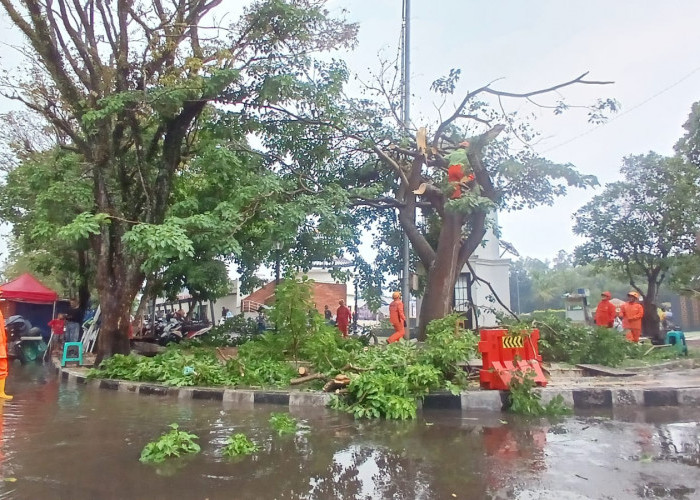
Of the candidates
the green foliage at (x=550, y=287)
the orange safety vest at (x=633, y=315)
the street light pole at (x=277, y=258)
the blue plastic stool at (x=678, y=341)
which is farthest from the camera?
the green foliage at (x=550, y=287)

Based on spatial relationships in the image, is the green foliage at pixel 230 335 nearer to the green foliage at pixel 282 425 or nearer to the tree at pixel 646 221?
the green foliage at pixel 282 425

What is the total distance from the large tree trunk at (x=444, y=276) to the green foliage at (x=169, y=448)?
7.91 m

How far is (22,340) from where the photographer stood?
16.7m

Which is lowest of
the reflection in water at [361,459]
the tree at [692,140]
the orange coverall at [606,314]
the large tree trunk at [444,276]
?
the reflection in water at [361,459]

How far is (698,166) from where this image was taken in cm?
1605

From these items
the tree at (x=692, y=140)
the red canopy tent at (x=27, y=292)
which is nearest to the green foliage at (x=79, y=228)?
the red canopy tent at (x=27, y=292)

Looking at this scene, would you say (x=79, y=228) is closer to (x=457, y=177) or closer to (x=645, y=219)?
(x=457, y=177)

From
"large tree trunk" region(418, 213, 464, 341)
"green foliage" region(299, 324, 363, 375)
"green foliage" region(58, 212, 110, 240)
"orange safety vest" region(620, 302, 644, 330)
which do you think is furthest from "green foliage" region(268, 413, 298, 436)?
"orange safety vest" region(620, 302, 644, 330)

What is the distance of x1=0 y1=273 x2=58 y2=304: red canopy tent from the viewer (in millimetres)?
18188

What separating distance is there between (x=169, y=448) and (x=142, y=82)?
9.55m

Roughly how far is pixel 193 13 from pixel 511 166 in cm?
787

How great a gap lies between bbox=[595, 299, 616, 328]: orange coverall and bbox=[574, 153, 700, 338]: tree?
281cm

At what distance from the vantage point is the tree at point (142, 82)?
11523 mm

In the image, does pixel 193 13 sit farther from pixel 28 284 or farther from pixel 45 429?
pixel 28 284
